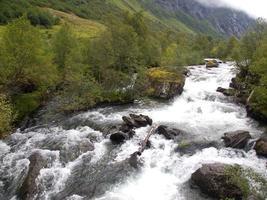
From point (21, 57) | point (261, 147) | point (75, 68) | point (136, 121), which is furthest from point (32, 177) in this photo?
point (75, 68)

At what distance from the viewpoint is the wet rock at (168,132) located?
4734 centimetres

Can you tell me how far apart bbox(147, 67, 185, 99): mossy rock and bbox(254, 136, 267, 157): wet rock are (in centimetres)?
2754

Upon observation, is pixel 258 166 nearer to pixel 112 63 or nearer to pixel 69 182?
pixel 69 182

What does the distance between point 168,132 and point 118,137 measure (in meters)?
6.64

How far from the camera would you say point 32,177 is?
38312 mm

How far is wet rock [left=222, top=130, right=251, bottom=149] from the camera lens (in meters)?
44.0

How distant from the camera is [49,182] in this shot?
38219 millimetres

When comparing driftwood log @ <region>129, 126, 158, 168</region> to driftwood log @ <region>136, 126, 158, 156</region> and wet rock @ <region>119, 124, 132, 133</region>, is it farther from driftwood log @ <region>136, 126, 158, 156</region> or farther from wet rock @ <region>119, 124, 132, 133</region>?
wet rock @ <region>119, 124, 132, 133</region>

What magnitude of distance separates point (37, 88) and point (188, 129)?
3020 cm

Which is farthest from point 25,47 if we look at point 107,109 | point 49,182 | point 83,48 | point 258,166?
point 258,166

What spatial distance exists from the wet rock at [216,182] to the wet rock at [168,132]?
10.5 metres

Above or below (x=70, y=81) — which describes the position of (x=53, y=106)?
below

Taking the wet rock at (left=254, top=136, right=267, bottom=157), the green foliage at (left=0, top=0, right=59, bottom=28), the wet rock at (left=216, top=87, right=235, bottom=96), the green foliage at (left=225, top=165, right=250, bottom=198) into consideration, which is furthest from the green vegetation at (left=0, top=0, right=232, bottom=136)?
the green foliage at (left=0, top=0, right=59, bottom=28)

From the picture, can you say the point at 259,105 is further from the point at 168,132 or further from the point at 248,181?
the point at 248,181
